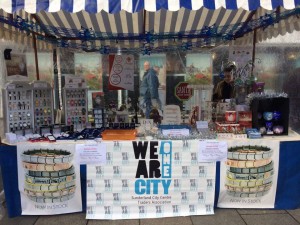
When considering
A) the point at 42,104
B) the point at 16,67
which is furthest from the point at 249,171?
the point at 16,67

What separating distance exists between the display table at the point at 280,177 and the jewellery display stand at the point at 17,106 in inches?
13.6

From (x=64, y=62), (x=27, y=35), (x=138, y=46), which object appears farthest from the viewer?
(x=64, y=62)

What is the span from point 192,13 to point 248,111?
6.34 feet

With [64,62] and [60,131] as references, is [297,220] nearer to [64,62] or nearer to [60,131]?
[60,131]

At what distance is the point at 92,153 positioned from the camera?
2.91 meters

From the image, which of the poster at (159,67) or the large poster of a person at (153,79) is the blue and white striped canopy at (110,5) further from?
the poster at (159,67)

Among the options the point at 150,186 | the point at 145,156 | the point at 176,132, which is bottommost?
the point at 150,186

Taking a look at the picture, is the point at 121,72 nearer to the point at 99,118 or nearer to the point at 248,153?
the point at 99,118

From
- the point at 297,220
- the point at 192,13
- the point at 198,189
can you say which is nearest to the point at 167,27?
the point at 192,13

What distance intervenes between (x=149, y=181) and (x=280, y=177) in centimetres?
144

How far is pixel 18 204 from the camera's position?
120 inches

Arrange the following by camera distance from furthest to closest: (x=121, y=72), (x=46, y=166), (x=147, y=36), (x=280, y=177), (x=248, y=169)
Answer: (x=121, y=72) → (x=147, y=36) → (x=280, y=177) → (x=248, y=169) → (x=46, y=166)

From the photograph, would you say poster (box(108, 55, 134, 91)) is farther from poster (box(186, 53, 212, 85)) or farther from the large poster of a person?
poster (box(186, 53, 212, 85))

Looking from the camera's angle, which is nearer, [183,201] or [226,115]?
[183,201]
